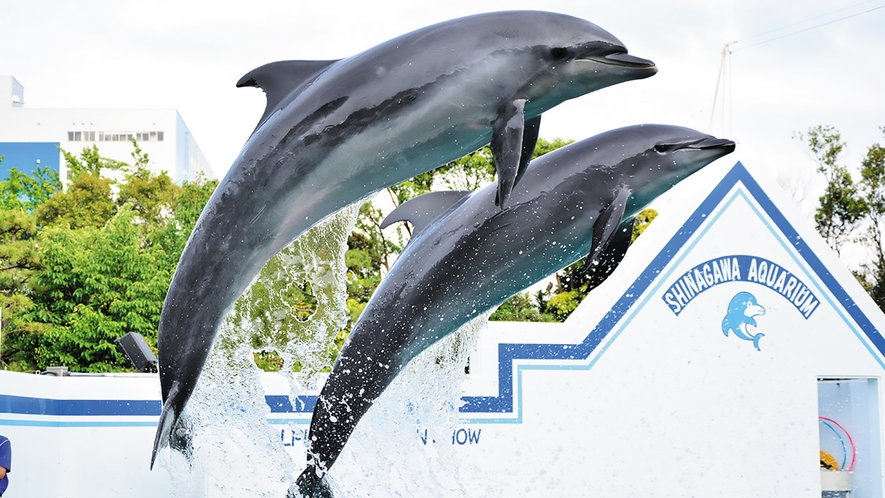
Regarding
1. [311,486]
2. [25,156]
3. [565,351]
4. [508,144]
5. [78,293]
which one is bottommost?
[311,486]

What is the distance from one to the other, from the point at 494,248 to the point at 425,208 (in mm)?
567

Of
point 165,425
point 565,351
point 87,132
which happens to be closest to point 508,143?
point 165,425

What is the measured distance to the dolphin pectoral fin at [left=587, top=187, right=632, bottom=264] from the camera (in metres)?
3.86

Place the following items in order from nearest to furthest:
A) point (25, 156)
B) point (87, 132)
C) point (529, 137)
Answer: point (529, 137) < point (25, 156) < point (87, 132)

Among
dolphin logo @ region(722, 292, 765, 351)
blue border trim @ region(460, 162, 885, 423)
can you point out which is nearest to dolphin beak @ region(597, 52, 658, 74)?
blue border trim @ region(460, 162, 885, 423)

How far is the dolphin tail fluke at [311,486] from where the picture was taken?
14.4 feet

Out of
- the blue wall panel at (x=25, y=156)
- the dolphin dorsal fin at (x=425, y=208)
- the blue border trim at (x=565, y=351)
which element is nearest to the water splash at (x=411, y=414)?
the dolphin dorsal fin at (x=425, y=208)

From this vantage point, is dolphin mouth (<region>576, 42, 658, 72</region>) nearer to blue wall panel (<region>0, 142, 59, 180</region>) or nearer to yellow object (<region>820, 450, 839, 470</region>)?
yellow object (<region>820, 450, 839, 470</region>)

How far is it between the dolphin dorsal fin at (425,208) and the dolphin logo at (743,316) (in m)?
6.97

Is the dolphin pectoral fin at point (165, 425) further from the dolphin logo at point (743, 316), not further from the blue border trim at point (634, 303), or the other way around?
the dolphin logo at point (743, 316)

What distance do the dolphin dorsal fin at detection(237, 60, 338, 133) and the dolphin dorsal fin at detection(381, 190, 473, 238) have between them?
1.02 meters

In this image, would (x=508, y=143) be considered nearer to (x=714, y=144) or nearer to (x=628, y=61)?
(x=628, y=61)

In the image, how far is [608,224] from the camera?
402 cm

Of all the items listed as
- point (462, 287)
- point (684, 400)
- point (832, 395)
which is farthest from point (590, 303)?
point (462, 287)
